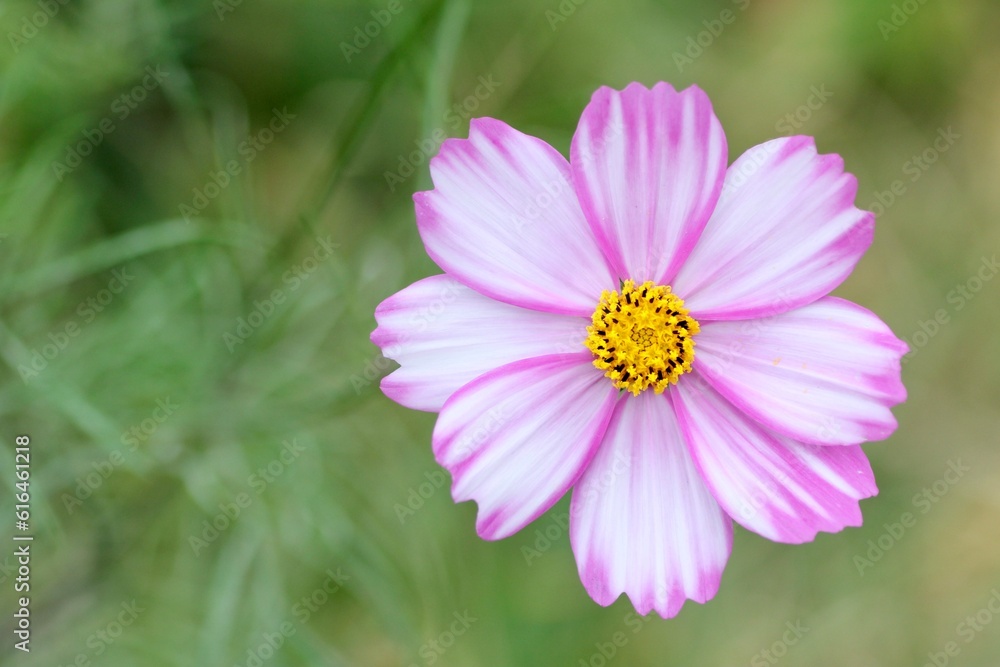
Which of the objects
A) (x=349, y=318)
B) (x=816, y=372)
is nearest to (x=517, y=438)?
(x=816, y=372)

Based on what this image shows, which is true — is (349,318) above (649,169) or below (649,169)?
above

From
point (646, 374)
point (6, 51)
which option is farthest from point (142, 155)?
point (646, 374)

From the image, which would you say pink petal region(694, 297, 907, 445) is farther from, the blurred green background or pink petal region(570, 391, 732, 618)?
the blurred green background

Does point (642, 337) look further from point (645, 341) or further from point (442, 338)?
point (442, 338)

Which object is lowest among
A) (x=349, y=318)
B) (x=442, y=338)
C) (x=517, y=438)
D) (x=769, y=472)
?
(x=769, y=472)

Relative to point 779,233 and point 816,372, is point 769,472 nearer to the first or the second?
point 816,372

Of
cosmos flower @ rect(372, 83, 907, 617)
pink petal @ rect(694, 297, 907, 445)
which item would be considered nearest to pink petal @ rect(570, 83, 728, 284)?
cosmos flower @ rect(372, 83, 907, 617)

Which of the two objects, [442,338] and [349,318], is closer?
[442,338]
